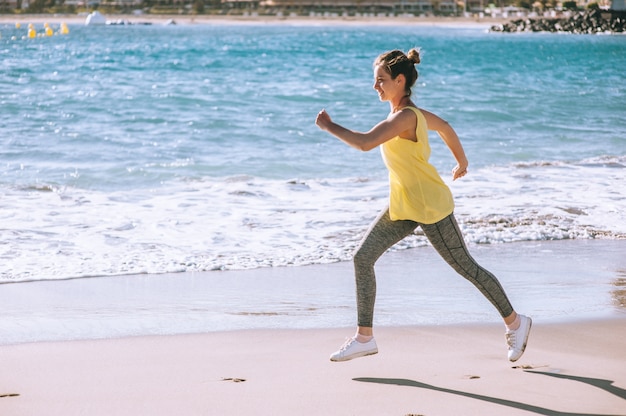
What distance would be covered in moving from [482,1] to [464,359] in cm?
16101

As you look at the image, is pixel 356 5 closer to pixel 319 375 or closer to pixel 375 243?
pixel 375 243

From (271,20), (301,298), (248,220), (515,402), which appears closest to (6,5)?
(271,20)

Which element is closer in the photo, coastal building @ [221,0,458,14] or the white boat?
the white boat

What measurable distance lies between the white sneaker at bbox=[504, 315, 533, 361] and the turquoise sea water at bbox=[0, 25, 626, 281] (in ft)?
9.82

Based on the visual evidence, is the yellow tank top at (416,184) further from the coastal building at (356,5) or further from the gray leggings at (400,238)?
the coastal building at (356,5)

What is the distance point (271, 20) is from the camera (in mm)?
140375

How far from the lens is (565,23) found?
98125 mm

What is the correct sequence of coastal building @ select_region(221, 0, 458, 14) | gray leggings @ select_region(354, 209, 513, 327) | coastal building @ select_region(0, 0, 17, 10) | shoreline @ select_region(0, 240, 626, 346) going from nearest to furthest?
gray leggings @ select_region(354, 209, 513, 327)
shoreline @ select_region(0, 240, 626, 346)
coastal building @ select_region(221, 0, 458, 14)
coastal building @ select_region(0, 0, 17, 10)

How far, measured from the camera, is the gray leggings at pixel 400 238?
4.08 meters

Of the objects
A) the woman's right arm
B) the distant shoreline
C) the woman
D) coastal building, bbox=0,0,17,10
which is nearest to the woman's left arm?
the woman

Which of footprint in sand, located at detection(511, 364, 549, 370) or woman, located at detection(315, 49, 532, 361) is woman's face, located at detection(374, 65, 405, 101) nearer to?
woman, located at detection(315, 49, 532, 361)

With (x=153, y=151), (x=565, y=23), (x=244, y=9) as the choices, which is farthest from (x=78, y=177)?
(x=244, y=9)

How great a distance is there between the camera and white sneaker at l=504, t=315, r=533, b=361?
4.18 meters

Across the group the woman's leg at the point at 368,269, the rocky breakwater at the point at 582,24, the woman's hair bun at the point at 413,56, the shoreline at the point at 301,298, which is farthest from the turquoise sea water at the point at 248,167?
the rocky breakwater at the point at 582,24
